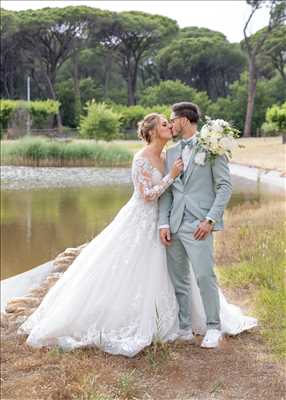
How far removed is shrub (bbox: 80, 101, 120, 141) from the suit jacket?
2756cm

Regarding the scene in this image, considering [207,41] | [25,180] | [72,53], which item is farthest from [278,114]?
[72,53]

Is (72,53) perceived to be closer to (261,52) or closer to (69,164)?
(261,52)

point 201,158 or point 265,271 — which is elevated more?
point 201,158

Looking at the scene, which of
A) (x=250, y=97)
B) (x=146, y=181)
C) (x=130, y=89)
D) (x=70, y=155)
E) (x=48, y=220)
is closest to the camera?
(x=146, y=181)

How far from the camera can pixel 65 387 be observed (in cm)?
361

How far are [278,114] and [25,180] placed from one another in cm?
1363

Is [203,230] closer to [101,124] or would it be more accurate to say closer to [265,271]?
[265,271]

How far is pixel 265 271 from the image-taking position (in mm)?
5547

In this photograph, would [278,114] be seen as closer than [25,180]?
No

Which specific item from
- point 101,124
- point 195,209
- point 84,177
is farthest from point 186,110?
point 101,124

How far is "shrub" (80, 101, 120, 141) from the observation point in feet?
103

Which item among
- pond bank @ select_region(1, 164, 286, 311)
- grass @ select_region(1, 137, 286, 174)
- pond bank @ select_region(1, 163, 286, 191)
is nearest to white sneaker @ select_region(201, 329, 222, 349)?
pond bank @ select_region(1, 164, 286, 311)

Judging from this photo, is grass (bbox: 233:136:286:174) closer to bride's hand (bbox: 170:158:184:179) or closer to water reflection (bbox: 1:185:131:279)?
water reflection (bbox: 1:185:131:279)

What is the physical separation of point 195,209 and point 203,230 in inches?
6.0
